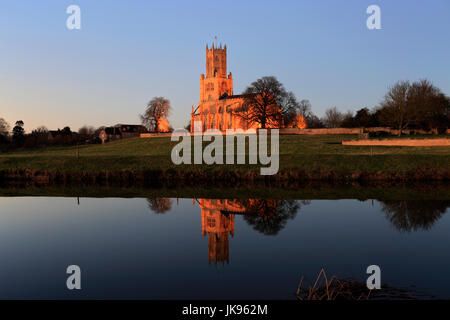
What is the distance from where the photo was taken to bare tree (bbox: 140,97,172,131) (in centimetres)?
10825

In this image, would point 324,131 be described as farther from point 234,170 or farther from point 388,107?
point 234,170

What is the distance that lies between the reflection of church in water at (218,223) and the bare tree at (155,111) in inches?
3367

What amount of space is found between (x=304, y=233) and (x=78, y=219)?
11.3 meters

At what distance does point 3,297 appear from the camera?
946 cm

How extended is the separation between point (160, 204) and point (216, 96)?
112961 mm

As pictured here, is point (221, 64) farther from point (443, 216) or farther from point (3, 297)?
point (3, 297)

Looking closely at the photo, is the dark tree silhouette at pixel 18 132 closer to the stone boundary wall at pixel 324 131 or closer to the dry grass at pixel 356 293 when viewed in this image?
the stone boundary wall at pixel 324 131

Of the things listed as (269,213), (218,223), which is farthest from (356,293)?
(269,213)

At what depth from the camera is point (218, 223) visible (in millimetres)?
18000

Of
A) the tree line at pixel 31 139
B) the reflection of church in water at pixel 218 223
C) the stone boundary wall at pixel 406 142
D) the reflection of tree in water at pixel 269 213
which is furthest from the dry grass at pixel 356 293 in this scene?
the tree line at pixel 31 139

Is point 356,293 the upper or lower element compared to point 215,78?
lower

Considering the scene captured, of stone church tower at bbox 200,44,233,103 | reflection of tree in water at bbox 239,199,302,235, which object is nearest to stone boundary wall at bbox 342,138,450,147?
reflection of tree in water at bbox 239,199,302,235

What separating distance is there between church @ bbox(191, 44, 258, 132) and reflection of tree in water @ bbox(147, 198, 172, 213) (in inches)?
3355

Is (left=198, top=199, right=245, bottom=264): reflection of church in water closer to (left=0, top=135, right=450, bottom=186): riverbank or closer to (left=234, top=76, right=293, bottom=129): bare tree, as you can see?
(left=0, top=135, right=450, bottom=186): riverbank
